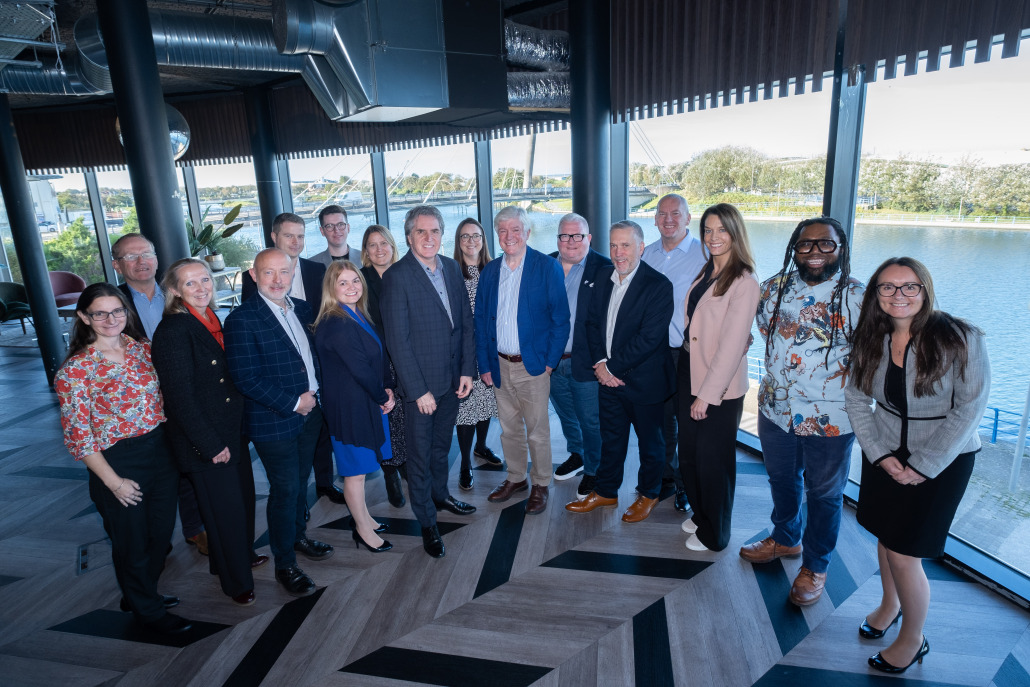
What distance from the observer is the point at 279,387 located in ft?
7.56

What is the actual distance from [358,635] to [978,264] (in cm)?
304

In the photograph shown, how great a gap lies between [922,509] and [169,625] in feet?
9.27

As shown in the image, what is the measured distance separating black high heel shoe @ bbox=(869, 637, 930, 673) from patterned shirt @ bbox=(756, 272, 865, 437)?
779 mm

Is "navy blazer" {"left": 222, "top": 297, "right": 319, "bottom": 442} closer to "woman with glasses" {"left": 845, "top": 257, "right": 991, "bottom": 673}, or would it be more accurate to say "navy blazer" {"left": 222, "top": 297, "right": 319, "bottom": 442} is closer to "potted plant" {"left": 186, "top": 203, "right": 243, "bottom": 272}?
"woman with glasses" {"left": 845, "top": 257, "right": 991, "bottom": 673}

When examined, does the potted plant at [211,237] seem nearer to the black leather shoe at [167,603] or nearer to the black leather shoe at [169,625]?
the black leather shoe at [167,603]

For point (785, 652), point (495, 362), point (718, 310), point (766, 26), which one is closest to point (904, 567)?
point (785, 652)

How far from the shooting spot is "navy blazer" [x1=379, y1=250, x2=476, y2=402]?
8.38ft

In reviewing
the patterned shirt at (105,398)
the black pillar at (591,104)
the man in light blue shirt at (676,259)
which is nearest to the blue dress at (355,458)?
the patterned shirt at (105,398)

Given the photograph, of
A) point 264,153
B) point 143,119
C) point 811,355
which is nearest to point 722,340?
point 811,355

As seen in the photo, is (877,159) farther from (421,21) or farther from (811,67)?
(421,21)

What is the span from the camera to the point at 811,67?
3.03 m

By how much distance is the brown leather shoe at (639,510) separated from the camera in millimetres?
2975

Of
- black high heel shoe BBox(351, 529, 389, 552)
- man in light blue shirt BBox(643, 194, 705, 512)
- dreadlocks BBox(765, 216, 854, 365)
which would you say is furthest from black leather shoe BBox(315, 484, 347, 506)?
dreadlocks BBox(765, 216, 854, 365)

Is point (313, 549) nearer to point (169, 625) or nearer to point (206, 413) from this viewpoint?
point (169, 625)
